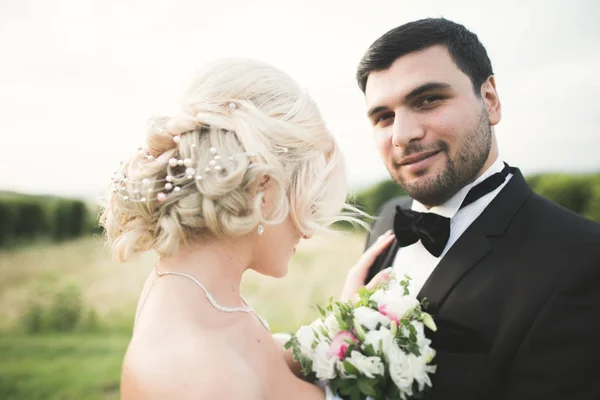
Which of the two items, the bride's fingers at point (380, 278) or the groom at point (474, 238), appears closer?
the groom at point (474, 238)

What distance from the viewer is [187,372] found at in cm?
165

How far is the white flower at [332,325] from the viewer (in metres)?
2.34

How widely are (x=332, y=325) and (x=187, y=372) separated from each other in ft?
3.12

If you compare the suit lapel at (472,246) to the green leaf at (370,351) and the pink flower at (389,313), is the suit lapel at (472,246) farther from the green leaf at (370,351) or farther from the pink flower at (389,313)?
the green leaf at (370,351)

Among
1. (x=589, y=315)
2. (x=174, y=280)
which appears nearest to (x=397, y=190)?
(x=589, y=315)

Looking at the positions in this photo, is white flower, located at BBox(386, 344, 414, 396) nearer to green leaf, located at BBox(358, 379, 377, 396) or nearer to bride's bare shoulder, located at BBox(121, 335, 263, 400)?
green leaf, located at BBox(358, 379, 377, 396)

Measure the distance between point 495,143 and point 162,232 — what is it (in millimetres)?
2315

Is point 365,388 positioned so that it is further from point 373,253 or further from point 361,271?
point 373,253

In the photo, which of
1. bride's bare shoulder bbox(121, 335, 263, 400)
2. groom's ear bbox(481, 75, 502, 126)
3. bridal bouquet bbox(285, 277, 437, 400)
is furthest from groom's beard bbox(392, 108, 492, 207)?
bride's bare shoulder bbox(121, 335, 263, 400)

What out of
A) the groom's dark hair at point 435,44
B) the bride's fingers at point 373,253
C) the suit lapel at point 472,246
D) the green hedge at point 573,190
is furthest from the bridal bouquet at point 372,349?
the green hedge at point 573,190

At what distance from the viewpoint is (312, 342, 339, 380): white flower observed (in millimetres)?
2168

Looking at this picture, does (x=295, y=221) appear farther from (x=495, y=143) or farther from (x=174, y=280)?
(x=495, y=143)

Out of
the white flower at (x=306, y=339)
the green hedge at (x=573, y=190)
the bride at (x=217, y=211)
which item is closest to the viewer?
the bride at (x=217, y=211)

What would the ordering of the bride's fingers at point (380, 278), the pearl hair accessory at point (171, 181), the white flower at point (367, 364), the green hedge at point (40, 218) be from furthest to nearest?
the green hedge at point (40, 218)
the bride's fingers at point (380, 278)
the white flower at point (367, 364)
the pearl hair accessory at point (171, 181)
